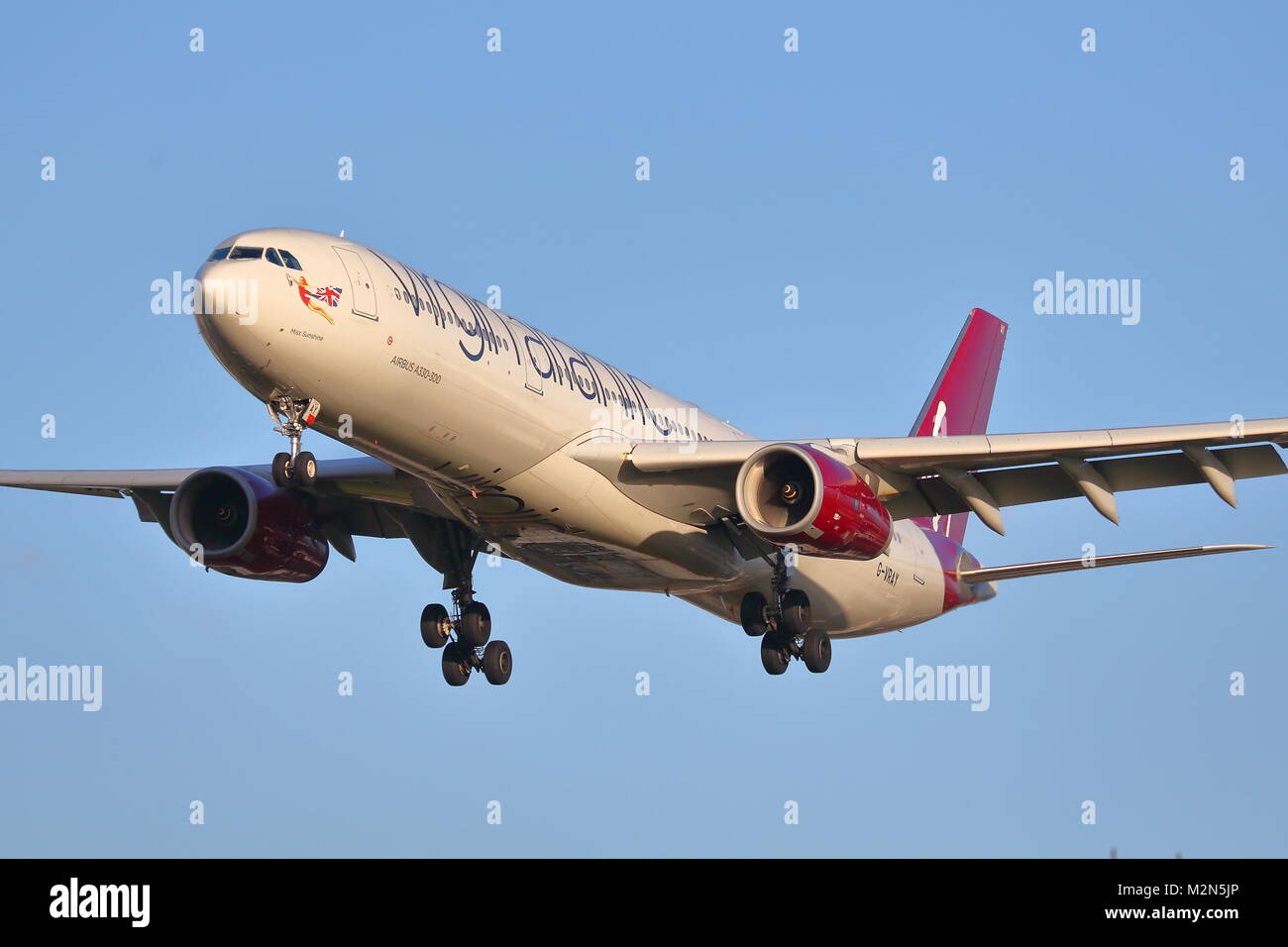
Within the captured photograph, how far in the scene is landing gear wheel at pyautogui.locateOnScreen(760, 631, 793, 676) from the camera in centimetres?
3428

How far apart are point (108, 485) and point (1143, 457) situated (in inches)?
777

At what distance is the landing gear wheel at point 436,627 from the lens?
34844mm

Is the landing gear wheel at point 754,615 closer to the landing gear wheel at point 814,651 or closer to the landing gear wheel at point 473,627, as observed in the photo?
the landing gear wheel at point 814,651

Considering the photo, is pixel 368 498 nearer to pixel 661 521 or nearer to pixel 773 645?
pixel 661 521

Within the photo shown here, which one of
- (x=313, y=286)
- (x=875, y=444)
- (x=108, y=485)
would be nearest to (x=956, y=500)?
(x=875, y=444)

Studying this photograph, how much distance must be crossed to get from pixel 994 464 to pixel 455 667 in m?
10.8

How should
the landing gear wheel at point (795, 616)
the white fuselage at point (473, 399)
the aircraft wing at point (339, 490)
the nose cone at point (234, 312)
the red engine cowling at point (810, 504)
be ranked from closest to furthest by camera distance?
the nose cone at point (234, 312) < the white fuselage at point (473, 399) < the red engine cowling at point (810, 504) < the aircraft wing at point (339, 490) < the landing gear wheel at point (795, 616)

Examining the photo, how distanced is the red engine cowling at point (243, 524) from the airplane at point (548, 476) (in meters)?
0.04

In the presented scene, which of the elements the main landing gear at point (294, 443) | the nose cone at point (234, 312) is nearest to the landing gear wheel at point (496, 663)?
the main landing gear at point (294, 443)

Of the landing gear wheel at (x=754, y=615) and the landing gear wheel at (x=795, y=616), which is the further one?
the landing gear wheel at (x=754, y=615)

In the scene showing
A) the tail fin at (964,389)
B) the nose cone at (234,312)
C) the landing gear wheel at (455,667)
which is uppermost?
the tail fin at (964,389)

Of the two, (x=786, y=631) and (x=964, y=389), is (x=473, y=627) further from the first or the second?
(x=964, y=389)

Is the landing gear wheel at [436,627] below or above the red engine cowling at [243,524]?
below

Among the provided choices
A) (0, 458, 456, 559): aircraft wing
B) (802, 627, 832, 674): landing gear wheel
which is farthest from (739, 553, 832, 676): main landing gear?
(0, 458, 456, 559): aircraft wing
